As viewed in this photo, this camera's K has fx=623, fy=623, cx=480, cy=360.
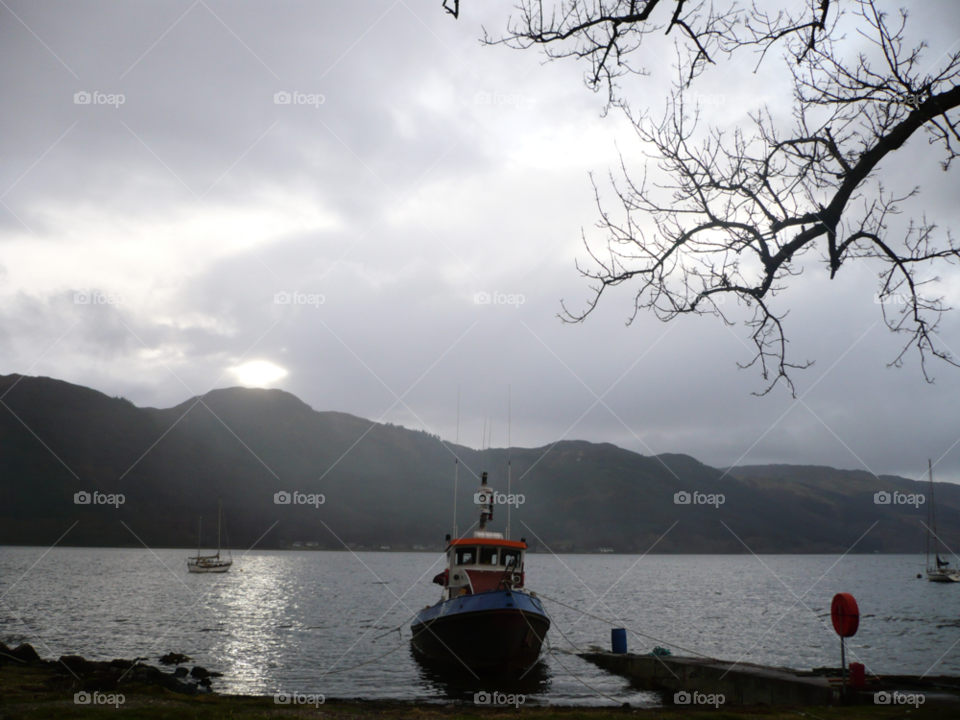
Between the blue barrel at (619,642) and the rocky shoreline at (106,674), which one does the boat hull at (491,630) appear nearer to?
the blue barrel at (619,642)

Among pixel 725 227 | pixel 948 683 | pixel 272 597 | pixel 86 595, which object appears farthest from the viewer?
pixel 272 597

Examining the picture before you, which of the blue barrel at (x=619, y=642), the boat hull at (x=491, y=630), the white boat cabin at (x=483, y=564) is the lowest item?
the blue barrel at (x=619, y=642)

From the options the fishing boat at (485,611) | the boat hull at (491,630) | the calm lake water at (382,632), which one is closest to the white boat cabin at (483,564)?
the fishing boat at (485,611)

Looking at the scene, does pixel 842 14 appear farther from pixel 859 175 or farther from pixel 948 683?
pixel 948 683

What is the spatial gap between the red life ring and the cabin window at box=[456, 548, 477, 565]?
13966 millimetres

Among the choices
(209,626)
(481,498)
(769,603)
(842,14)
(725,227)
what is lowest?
(769,603)

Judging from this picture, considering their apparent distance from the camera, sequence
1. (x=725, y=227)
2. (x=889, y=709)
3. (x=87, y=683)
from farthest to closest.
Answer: (x=87, y=683)
(x=889, y=709)
(x=725, y=227)

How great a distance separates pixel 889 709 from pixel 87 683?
21.7m

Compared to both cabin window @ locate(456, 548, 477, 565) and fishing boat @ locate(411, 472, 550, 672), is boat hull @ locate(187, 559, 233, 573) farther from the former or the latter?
cabin window @ locate(456, 548, 477, 565)

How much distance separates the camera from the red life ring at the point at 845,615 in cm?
1405

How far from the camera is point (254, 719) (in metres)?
13.6

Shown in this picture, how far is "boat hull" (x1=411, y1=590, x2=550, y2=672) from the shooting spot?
2261cm

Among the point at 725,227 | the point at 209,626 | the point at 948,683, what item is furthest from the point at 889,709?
the point at 209,626

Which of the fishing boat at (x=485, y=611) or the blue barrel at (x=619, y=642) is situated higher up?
the fishing boat at (x=485, y=611)
